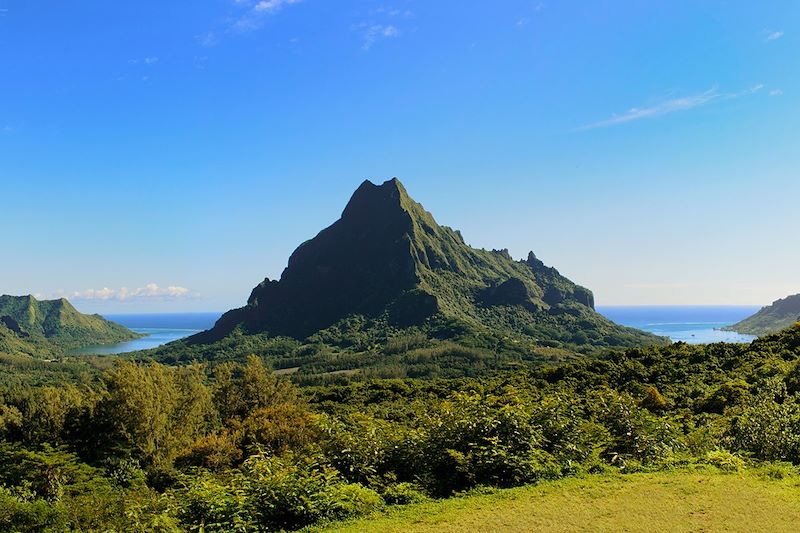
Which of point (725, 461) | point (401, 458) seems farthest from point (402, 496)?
point (725, 461)

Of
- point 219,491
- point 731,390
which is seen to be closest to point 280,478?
point 219,491

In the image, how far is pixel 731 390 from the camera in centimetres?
2336

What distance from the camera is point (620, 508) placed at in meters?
9.01

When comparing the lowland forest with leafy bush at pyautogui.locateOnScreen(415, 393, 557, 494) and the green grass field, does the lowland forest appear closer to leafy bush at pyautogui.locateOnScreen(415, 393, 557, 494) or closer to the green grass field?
leafy bush at pyautogui.locateOnScreen(415, 393, 557, 494)

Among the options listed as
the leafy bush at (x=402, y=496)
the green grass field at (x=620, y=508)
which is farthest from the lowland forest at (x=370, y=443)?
the green grass field at (x=620, y=508)

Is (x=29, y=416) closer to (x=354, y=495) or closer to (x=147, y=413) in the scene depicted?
(x=147, y=413)

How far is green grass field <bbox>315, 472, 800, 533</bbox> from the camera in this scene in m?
8.34

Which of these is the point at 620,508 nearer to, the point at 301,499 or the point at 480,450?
the point at 480,450

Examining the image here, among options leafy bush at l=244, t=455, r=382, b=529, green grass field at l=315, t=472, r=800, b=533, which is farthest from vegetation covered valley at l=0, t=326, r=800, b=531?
green grass field at l=315, t=472, r=800, b=533

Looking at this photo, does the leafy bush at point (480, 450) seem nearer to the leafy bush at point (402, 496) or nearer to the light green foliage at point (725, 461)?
the leafy bush at point (402, 496)

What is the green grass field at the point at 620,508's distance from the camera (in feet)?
27.3

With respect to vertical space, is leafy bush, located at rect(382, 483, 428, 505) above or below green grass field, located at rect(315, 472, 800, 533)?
below

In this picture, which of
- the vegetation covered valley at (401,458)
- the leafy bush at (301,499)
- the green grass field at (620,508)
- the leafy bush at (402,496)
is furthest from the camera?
the leafy bush at (402,496)

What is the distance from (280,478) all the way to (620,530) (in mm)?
6323
